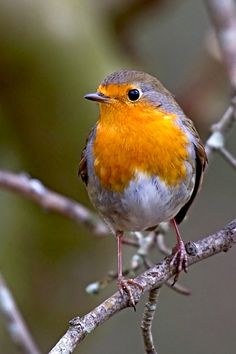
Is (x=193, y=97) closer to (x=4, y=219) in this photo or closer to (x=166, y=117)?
(x=4, y=219)

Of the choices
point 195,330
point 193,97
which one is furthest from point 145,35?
point 195,330

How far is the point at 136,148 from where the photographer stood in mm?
3574

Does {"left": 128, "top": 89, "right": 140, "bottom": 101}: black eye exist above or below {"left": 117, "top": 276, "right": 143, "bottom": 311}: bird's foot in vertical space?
above

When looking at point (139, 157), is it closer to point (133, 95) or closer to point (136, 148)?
point (136, 148)

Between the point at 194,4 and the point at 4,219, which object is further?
the point at 194,4

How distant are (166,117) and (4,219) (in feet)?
4.64

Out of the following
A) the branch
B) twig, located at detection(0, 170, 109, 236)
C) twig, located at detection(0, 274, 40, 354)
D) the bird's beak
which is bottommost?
twig, located at detection(0, 274, 40, 354)

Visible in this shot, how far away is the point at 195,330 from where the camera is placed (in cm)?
670

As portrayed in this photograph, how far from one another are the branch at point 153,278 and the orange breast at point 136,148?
54 cm

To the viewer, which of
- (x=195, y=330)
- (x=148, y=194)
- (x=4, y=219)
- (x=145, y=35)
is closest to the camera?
(x=148, y=194)

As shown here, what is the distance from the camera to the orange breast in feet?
11.7

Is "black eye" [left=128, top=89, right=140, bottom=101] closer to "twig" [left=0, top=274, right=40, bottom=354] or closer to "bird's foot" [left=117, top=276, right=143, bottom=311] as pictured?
"bird's foot" [left=117, top=276, right=143, bottom=311]

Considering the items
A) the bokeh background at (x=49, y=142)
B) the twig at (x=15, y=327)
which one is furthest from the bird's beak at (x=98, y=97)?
the bokeh background at (x=49, y=142)

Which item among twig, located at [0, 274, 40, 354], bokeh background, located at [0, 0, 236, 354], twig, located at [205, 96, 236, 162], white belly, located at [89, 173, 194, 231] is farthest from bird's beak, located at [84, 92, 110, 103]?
bokeh background, located at [0, 0, 236, 354]
